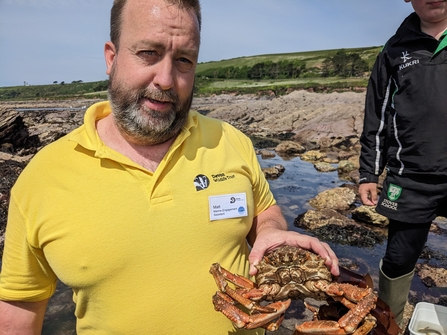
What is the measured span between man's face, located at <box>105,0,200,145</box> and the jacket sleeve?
8.08 feet

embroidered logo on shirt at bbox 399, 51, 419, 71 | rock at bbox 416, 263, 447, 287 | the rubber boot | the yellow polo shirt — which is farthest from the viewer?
rock at bbox 416, 263, 447, 287

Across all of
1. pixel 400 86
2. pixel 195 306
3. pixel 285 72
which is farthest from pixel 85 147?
pixel 285 72

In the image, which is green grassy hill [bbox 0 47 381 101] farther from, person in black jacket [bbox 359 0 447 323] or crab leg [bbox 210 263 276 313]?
crab leg [bbox 210 263 276 313]

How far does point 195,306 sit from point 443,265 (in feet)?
19.6

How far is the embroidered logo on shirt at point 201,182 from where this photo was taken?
235cm

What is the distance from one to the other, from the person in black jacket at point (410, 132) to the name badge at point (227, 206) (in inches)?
83.9

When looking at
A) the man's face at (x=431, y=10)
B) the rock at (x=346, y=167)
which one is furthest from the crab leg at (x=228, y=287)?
the rock at (x=346, y=167)

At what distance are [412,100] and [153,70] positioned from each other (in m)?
2.71

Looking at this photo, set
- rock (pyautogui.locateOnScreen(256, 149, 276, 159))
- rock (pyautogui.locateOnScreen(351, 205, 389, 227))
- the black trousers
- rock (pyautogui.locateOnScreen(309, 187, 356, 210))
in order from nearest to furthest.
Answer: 1. the black trousers
2. rock (pyautogui.locateOnScreen(351, 205, 389, 227))
3. rock (pyautogui.locateOnScreen(309, 187, 356, 210))
4. rock (pyautogui.locateOnScreen(256, 149, 276, 159))

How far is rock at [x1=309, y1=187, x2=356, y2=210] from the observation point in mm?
9188

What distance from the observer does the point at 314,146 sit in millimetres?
18125

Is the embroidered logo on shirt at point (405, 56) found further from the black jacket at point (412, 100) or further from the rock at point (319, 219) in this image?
the rock at point (319, 219)

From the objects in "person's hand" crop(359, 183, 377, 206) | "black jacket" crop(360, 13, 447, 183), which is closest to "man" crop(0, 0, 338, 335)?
"black jacket" crop(360, 13, 447, 183)

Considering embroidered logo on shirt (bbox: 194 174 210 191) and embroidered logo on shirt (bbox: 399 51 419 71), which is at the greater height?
embroidered logo on shirt (bbox: 399 51 419 71)
